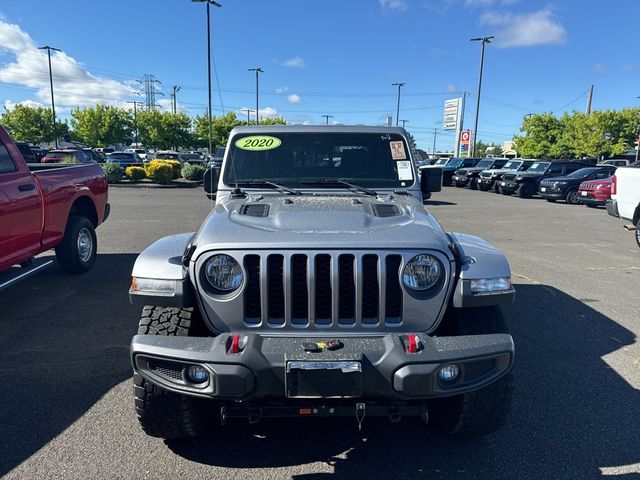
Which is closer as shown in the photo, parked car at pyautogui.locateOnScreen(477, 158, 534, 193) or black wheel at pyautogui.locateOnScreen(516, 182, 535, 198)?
black wheel at pyautogui.locateOnScreen(516, 182, 535, 198)

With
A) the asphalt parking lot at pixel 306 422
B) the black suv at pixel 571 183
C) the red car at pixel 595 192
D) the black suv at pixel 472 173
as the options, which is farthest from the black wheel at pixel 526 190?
the asphalt parking lot at pixel 306 422

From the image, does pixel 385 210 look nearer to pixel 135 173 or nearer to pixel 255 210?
pixel 255 210

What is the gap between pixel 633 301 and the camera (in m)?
5.79

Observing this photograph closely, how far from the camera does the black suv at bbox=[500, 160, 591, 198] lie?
2052cm

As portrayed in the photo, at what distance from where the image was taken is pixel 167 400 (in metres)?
2.56

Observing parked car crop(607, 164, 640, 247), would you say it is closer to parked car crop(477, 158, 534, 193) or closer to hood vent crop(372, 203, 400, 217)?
hood vent crop(372, 203, 400, 217)

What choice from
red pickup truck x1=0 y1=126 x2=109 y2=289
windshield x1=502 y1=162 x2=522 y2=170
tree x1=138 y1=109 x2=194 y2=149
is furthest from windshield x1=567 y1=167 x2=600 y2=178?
tree x1=138 y1=109 x2=194 y2=149

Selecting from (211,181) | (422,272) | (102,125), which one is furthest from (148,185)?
(102,125)

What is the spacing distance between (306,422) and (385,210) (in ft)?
4.84

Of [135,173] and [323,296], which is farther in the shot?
[135,173]

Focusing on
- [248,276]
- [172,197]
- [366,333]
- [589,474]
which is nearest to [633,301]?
[589,474]

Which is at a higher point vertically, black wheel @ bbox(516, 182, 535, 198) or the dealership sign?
the dealership sign

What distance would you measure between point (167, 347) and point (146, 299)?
41 centimetres

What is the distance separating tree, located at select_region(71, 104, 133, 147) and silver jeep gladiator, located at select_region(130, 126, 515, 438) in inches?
2441
